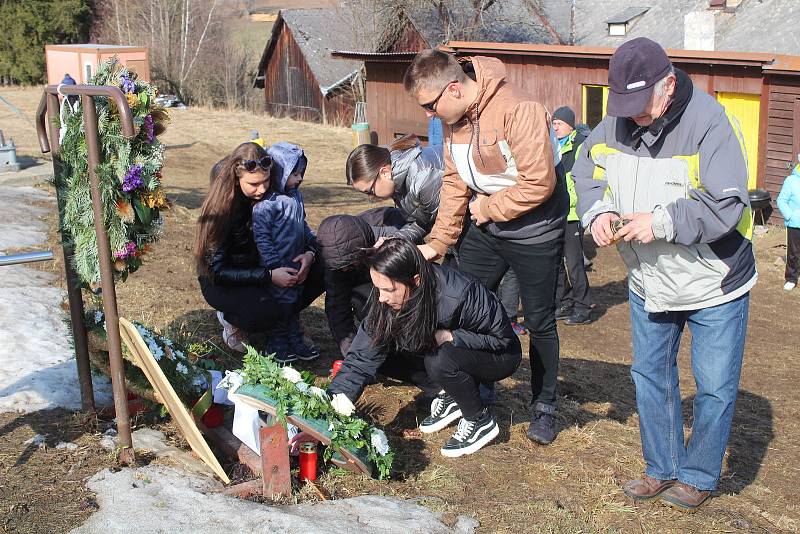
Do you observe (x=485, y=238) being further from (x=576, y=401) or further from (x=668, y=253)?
(x=576, y=401)

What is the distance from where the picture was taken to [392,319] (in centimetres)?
395

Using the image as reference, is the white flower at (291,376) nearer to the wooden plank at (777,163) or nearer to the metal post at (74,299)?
the metal post at (74,299)

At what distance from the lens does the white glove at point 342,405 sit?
3.79 m

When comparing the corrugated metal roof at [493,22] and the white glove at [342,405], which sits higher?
the corrugated metal roof at [493,22]

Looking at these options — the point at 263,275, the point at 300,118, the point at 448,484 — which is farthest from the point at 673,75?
the point at 300,118

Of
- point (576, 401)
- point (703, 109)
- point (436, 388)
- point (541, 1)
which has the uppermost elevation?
point (541, 1)

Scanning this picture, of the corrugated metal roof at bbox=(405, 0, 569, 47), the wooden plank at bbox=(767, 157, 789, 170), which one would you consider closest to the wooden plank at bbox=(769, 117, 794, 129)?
the wooden plank at bbox=(767, 157, 789, 170)

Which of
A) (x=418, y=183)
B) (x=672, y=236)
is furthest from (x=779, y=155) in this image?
(x=672, y=236)

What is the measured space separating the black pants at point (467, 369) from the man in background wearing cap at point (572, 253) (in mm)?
3841

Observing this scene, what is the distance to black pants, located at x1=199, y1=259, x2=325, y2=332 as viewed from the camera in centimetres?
536

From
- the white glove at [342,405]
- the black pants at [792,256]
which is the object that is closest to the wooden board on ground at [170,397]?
the white glove at [342,405]

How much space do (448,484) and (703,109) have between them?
1.88 meters

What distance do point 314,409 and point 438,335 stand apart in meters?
0.74

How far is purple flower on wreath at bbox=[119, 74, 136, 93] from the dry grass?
1.81 m
